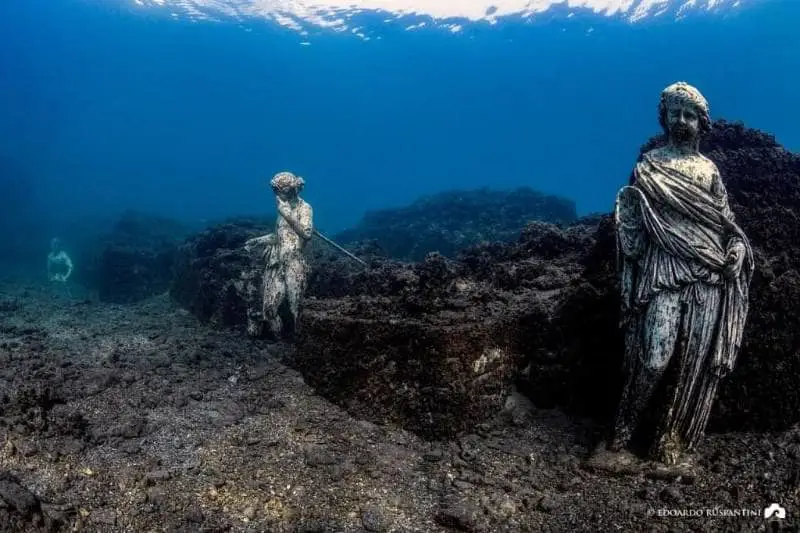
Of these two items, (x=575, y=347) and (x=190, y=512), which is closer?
(x=190, y=512)

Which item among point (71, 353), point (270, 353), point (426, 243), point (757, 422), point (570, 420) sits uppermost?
point (426, 243)

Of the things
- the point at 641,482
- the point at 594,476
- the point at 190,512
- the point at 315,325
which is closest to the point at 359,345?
the point at 315,325

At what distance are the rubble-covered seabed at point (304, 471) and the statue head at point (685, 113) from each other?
114 inches

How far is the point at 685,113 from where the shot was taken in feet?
14.1

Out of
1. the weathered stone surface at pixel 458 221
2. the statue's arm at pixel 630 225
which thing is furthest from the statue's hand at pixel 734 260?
the weathered stone surface at pixel 458 221

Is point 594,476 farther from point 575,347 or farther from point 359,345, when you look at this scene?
point 359,345

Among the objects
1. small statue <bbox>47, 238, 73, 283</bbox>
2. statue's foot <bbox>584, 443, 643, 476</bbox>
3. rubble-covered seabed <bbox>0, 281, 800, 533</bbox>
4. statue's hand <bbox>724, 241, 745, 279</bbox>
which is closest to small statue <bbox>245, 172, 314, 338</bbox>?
rubble-covered seabed <bbox>0, 281, 800, 533</bbox>

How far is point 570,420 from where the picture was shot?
545cm

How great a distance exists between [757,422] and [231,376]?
6628 mm

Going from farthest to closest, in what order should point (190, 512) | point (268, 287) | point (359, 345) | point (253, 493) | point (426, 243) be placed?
1. point (426, 243)
2. point (268, 287)
3. point (359, 345)
4. point (253, 493)
5. point (190, 512)

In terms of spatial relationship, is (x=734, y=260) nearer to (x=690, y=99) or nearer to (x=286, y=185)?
(x=690, y=99)

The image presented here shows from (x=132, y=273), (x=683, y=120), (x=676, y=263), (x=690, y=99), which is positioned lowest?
(x=132, y=273)

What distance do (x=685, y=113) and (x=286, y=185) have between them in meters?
6.76

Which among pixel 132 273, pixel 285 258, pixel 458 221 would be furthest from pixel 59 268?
pixel 285 258
